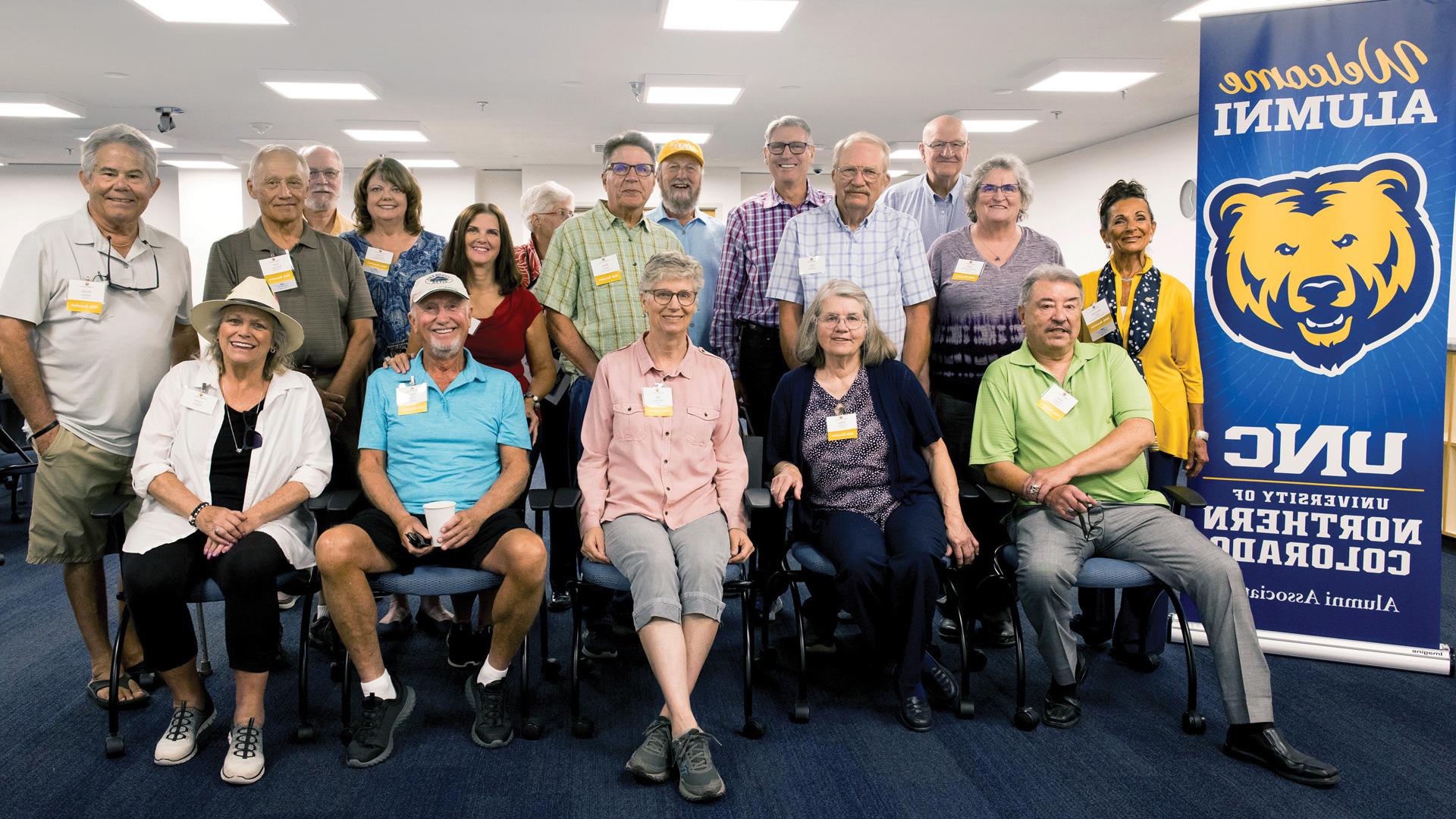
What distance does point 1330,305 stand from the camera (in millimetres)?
2979

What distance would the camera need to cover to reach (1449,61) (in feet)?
9.37

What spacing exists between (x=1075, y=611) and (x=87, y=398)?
356 centimetres

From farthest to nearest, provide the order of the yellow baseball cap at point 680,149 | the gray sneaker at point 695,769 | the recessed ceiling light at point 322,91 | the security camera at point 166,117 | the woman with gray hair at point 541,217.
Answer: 1. the security camera at point 166,117
2. the recessed ceiling light at point 322,91
3. the woman with gray hair at point 541,217
4. the yellow baseball cap at point 680,149
5. the gray sneaker at point 695,769

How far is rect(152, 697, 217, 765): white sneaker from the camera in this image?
91.7 inches

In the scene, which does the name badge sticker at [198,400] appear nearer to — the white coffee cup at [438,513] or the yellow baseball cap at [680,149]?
the white coffee cup at [438,513]

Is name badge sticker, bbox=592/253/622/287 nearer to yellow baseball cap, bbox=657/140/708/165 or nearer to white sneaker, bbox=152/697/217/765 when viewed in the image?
yellow baseball cap, bbox=657/140/708/165

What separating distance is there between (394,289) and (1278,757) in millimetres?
3218

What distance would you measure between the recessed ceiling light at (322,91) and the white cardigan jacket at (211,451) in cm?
574

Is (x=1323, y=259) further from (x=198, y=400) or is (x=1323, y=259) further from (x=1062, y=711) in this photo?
(x=198, y=400)

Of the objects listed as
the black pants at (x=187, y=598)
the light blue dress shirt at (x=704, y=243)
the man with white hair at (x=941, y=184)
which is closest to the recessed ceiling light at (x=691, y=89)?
the man with white hair at (x=941, y=184)

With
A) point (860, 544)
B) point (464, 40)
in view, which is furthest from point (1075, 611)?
point (464, 40)

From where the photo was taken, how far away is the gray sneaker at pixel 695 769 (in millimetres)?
2145

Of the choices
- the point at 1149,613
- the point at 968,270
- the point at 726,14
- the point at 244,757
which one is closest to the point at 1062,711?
the point at 1149,613

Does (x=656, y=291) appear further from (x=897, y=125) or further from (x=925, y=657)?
(x=897, y=125)
